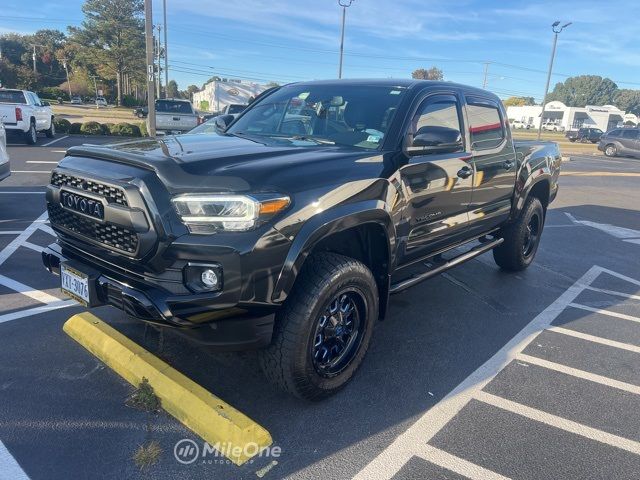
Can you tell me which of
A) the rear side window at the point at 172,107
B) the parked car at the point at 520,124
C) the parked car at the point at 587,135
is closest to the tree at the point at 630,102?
the parked car at the point at 520,124

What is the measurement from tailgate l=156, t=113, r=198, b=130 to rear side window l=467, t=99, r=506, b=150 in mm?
15348

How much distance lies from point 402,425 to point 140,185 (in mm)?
1981

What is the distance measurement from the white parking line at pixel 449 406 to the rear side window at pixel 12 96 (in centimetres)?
1729

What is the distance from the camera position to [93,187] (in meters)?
2.75

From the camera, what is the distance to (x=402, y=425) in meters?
2.85

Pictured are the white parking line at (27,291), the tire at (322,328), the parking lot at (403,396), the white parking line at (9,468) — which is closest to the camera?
the white parking line at (9,468)

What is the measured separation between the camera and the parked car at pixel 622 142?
28641mm

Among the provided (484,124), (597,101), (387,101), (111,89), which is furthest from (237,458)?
(597,101)

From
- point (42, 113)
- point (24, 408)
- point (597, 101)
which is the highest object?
point (597, 101)

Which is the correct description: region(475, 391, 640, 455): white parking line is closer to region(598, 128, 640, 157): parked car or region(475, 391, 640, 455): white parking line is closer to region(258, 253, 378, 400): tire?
region(258, 253, 378, 400): tire

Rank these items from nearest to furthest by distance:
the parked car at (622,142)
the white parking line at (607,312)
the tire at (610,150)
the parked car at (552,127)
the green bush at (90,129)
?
the white parking line at (607,312) → the green bush at (90,129) → the parked car at (622,142) → the tire at (610,150) → the parked car at (552,127)

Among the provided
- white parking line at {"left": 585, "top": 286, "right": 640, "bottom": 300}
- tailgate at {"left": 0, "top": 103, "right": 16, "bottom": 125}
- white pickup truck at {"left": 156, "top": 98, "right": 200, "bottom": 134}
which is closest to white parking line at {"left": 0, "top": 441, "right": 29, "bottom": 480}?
white parking line at {"left": 585, "top": 286, "right": 640, "bottom": 300}

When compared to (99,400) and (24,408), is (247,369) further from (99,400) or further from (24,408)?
(24,408)

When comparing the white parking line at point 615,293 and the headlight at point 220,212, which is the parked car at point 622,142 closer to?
the white parking line at point 615,293
